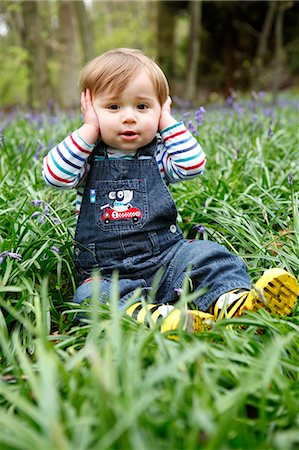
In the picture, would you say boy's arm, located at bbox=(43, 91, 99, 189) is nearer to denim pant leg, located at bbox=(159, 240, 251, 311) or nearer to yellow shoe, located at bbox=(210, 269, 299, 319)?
denim pant leg, located at bbox=(159, 240, 251, 311)

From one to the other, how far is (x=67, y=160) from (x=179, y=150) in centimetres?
49

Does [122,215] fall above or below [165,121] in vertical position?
below

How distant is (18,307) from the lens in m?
2.20

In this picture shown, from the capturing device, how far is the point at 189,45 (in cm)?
1079

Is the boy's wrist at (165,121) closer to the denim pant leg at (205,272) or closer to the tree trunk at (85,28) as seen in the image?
the denim pant leg at (205,272)

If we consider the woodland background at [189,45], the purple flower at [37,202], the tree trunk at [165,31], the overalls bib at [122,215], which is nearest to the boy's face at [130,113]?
the overalls bib at [122,215]

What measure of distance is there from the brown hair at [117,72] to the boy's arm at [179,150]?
0.41ft

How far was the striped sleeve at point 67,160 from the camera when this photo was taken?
92.8 inches

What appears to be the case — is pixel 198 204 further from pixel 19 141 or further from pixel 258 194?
pixel 19 141

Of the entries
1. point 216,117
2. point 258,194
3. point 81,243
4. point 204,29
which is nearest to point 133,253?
point 81,243

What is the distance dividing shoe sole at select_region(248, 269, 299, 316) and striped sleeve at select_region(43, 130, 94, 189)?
35.6 inches

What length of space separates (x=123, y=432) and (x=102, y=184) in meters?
1.41

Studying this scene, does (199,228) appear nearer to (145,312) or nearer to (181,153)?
(181,153)

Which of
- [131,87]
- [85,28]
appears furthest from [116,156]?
[85,28]
